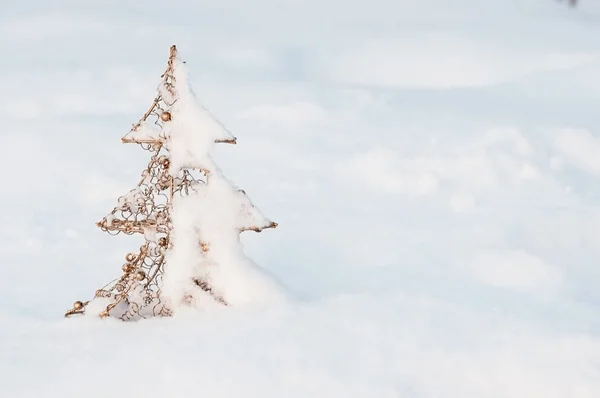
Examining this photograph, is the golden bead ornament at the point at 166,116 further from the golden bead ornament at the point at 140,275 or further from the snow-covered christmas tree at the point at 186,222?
the golden bead ornament at the point at 140,275

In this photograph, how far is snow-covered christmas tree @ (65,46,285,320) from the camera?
1716mm

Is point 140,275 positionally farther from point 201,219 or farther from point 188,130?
point 188,130

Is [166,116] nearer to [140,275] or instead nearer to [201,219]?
[201,219]

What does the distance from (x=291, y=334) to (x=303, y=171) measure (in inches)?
48.6

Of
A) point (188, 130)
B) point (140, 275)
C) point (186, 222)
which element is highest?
point (188, 130)

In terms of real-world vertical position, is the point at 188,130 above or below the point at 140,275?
above

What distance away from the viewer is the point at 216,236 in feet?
5.66

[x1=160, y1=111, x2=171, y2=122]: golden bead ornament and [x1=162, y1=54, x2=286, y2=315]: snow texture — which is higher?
[x1=160, y1=111, x2=171, y2=122]: golden bead ornament

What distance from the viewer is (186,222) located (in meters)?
1.71

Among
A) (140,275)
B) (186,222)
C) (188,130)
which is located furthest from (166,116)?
(140,275)

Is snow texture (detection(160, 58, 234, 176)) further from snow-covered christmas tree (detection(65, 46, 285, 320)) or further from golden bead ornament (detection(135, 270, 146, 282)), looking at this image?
golden bead ornament (detection(135, 270, 146, 282))

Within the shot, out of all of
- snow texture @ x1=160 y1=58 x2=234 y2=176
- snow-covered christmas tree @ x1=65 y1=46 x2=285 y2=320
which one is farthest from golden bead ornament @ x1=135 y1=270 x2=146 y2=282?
snow texture @ x1=160 y1=58 x2=234 y2=176

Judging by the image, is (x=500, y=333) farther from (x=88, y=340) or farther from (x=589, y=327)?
(x=88, y=340)

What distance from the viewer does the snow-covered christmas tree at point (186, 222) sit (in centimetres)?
172
